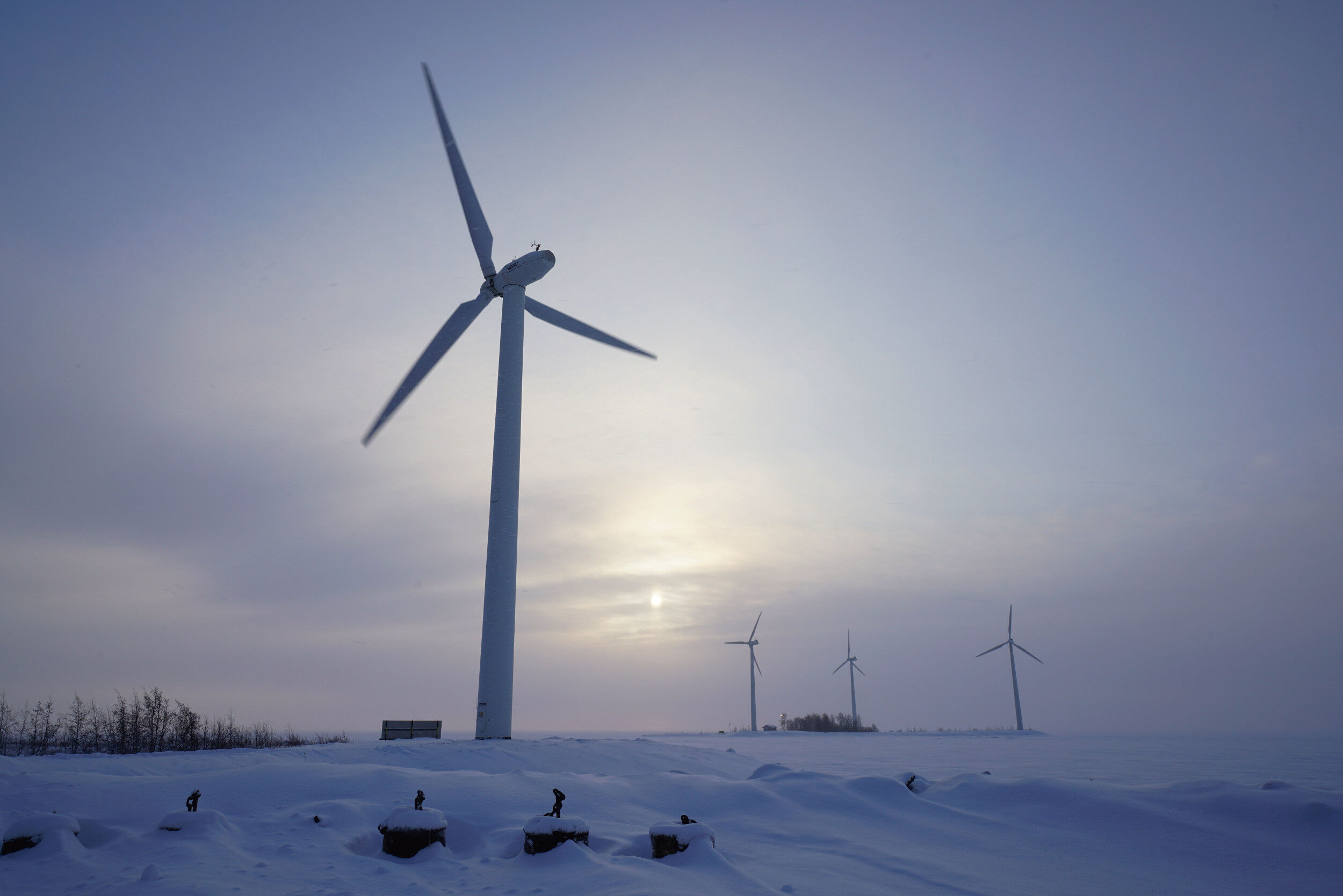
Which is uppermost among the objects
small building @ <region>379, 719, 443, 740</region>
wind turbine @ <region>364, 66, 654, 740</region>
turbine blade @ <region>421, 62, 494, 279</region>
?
turbine blade @ <region>421, 62, 494, 279</region>

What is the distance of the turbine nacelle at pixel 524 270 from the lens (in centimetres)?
3130

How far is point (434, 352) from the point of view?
30.0m

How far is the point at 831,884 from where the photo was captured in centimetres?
809

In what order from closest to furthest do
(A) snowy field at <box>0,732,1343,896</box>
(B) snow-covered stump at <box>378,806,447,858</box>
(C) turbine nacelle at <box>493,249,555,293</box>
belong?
(A) snowy field at <box>0,732,1343,896</box>, (B) snow-covered stump at <box>378,806,447,858</box>, (C) turbine nacelle at <box>493,249,555,293</box>

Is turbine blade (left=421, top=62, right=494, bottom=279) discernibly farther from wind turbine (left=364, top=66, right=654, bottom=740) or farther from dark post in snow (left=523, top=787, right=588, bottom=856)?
dark post in snow (left=523, top=787, right=588, bottom=856)

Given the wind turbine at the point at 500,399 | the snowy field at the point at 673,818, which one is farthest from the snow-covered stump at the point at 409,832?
the wind turbine at the point at 500,399

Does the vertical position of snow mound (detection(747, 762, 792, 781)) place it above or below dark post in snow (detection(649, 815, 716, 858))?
below

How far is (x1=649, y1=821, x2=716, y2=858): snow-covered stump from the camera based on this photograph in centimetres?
884

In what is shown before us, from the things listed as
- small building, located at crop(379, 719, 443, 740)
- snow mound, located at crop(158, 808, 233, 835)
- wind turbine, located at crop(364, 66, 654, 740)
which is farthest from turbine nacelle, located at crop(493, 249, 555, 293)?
snow mound, located at crop(158, 808, 233, 835)

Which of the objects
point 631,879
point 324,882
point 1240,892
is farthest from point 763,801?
point 324,882

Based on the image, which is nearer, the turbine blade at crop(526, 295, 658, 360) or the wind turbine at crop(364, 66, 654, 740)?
the wind turbine at crop(364, 66, 654, 740)

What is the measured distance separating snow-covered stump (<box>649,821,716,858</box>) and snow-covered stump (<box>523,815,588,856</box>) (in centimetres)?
90

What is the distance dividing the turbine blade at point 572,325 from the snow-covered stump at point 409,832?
27006 mm

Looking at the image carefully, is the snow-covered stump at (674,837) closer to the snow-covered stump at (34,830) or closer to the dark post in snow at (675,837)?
the dark post in snow at (675,837)
